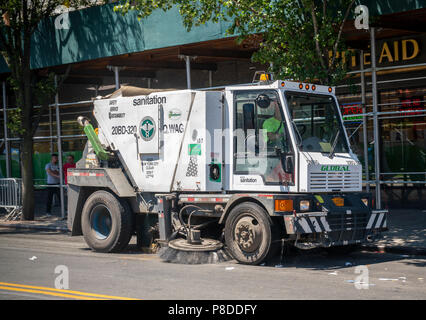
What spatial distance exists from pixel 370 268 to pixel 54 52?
1225cm

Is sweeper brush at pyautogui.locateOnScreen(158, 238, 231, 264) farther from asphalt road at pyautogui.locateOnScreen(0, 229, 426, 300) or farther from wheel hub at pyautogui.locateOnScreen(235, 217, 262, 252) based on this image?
wheel hub at pyautogui.locateOnScreen(235, 217, 262, 252)

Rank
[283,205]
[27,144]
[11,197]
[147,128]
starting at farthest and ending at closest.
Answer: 1. [11,197]
2. [27,144]
3. [147,128]
4. [283,205]

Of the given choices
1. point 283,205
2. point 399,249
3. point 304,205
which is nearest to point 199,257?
point 283,205

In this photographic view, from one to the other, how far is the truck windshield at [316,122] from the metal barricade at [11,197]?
11289 mm

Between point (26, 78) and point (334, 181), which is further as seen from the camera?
point (26, 78)

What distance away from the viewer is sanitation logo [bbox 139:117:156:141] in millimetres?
11782

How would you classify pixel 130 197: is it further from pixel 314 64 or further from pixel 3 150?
pixel 3 150

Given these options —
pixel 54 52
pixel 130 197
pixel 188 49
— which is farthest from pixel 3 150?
pixel 130 197

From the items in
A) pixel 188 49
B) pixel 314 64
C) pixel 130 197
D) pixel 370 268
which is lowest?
pixel 370 268

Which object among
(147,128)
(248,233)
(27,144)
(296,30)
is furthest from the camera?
(27,144)

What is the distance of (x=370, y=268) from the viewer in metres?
10.0

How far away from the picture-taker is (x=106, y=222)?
12.5 m

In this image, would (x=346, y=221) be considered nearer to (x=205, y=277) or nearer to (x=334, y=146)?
(x=334, y=146)

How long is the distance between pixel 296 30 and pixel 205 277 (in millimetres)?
5965
